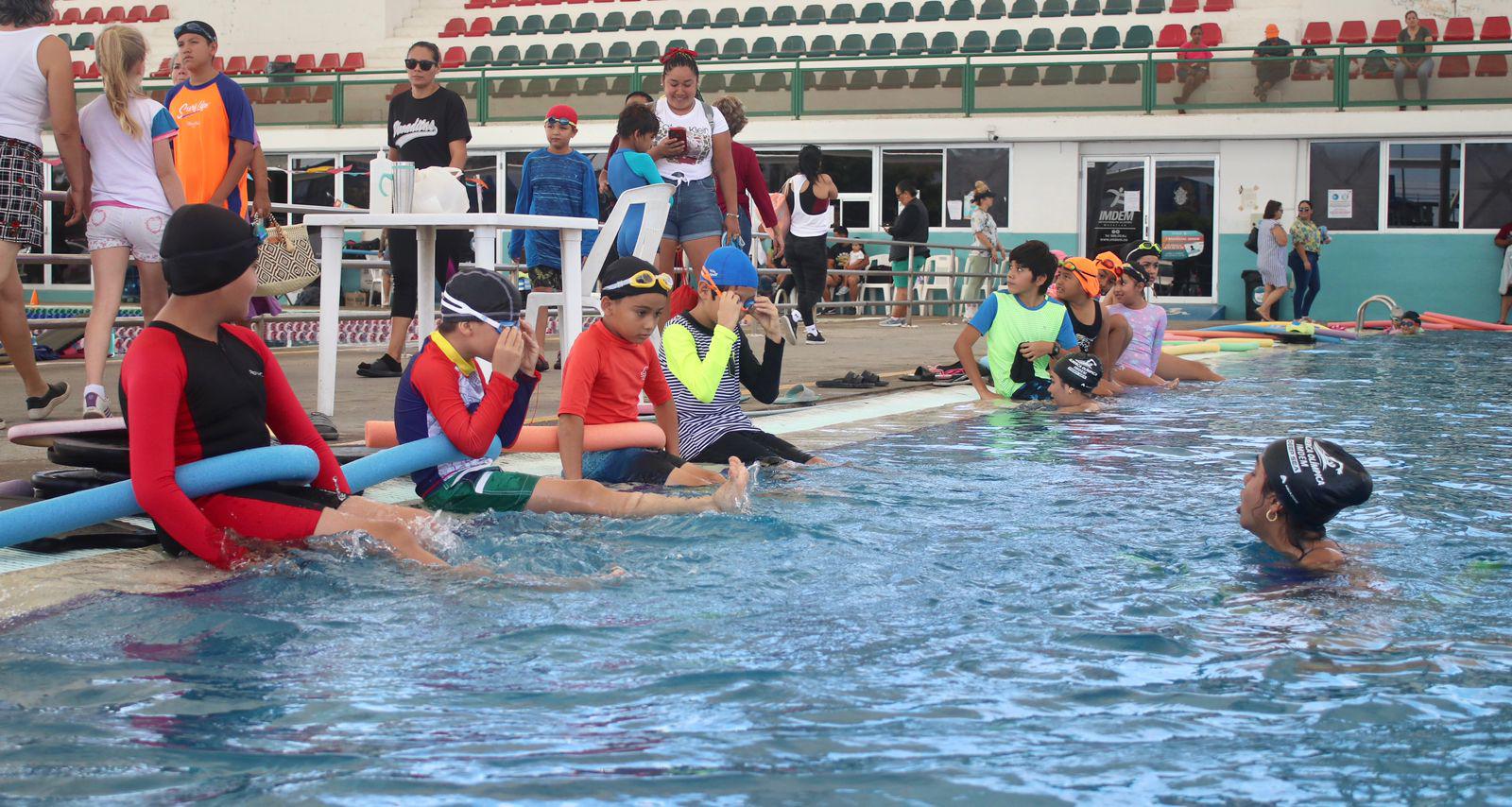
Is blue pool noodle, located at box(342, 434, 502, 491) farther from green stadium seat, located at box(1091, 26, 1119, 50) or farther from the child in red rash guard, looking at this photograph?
green stadium seat, located at box(1091, 26, 1119, 50)

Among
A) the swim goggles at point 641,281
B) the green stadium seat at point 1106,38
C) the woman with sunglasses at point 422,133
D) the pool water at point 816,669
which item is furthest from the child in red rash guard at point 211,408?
the green stadium seat at point 1106,38

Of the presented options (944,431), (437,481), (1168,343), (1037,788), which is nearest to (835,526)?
(437,481)

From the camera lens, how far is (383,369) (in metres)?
9.34

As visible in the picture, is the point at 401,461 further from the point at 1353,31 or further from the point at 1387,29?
the point at 1387,29

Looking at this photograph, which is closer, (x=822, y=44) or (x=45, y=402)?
(x=45, y=402)

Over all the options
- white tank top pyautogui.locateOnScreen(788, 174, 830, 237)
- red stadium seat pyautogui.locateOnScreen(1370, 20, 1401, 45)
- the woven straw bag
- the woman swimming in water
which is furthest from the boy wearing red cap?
red stadium seat pyautogui.locateOnScreen(1370, 20, 1401, 45)

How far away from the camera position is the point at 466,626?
3652mm

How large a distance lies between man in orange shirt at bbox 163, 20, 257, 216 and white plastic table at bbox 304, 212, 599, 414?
480 millimetres

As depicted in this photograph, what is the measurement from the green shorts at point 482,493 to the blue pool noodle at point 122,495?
100 cm

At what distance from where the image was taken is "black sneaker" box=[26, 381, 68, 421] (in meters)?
6.68

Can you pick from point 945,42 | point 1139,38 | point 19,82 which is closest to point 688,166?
point 19,82

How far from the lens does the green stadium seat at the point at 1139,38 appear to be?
87.6 feet

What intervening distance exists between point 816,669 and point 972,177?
2262cm

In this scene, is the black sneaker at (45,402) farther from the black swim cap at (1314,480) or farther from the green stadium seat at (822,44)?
the green stadium seat at (822,44)
